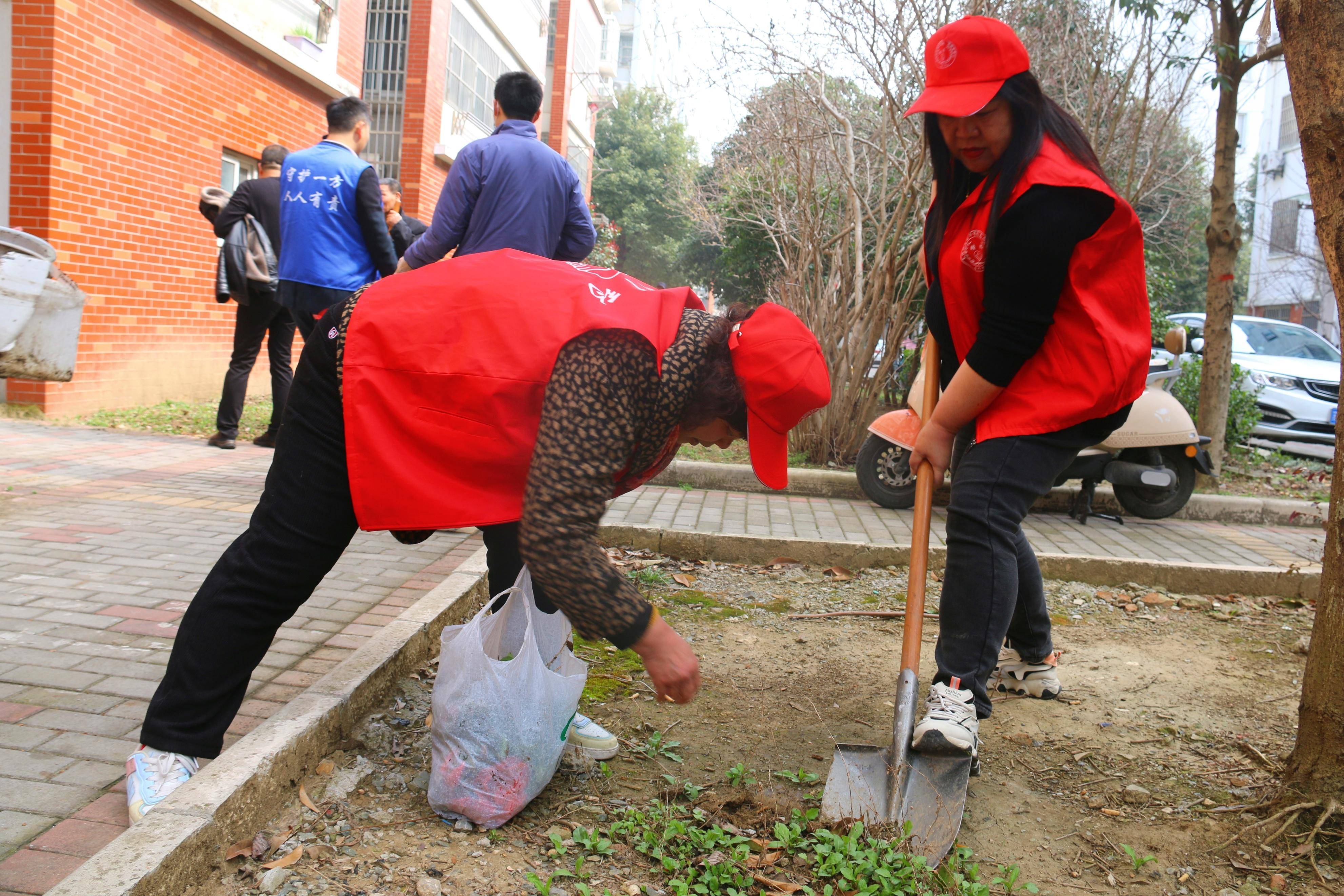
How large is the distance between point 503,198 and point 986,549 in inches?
110

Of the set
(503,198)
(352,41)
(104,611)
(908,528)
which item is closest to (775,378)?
(104,611)

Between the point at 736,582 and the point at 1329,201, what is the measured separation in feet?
9.26

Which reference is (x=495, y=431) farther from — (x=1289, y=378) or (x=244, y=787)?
(x=1289, y=378)

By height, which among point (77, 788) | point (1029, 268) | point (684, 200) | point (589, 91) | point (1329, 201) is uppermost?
point (589, 91)

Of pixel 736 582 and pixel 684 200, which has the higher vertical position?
pixel 684 200

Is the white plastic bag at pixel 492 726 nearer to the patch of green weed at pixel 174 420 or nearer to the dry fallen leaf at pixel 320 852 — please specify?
the dry fallen leaf at pixel 320 852

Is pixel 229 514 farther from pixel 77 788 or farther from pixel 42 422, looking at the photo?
pixel 42 422

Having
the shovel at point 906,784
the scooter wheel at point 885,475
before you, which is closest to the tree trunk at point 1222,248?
the scooter wheel at point 885,475

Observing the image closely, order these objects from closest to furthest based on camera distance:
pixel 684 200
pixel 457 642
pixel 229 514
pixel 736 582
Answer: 1. pixel 457 642
2. pixel 736 582
3. pixel 229 514
4. pixel 684 200

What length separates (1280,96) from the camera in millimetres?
31062

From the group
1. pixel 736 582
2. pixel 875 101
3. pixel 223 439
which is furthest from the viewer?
pixel 875 101

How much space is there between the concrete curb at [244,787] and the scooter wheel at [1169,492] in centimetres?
516

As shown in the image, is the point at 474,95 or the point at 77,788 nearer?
the point at 77,788

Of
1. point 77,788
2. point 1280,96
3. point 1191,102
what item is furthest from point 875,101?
point 1280,96
